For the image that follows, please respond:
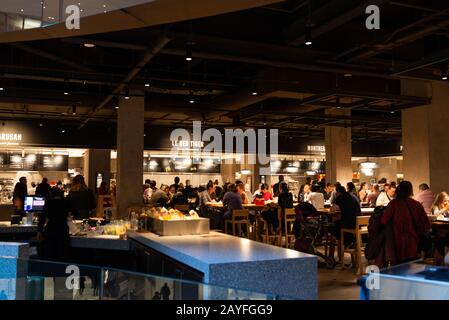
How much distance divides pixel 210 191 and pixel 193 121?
3.22 meters

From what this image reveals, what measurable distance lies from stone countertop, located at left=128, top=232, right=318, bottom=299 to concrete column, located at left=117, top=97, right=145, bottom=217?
8175 mm

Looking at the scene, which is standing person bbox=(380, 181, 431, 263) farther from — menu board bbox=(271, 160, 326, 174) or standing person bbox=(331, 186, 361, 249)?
menu board bbox=(271, 160, 326, 174)

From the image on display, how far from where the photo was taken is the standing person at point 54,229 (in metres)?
5.57

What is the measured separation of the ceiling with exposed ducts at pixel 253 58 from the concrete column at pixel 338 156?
269cm

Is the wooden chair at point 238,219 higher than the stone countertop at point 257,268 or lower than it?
lower

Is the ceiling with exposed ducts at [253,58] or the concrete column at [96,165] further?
the concrete column at [96,165]

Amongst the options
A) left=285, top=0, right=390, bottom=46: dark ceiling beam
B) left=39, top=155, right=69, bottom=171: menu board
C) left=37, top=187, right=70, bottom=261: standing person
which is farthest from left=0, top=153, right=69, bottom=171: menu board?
left=285, top=0, right=390, bottom=46: dark ceiling beam

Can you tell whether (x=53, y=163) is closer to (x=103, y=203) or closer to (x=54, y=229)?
(x=103, y=203)

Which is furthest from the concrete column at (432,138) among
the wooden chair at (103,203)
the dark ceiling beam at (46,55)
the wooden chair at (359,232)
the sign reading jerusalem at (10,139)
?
the sign reading jerusalem at (10,139)

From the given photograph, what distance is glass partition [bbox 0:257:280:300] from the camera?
2330mm

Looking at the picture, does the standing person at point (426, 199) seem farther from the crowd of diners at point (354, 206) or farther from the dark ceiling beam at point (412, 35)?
the dark ceiling beam at point (412, 35)

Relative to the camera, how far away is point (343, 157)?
1600 centimetres
